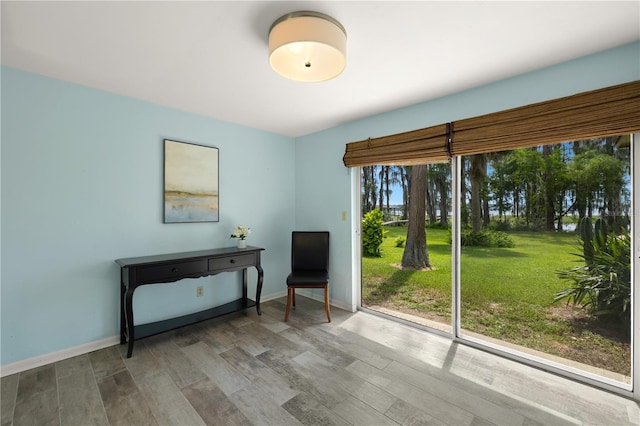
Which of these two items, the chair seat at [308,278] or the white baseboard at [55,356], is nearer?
the white baseboard at [55,356]

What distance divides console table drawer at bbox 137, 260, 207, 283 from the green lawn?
2.42 m

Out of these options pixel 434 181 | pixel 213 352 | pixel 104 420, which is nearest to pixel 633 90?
pixel 434 181

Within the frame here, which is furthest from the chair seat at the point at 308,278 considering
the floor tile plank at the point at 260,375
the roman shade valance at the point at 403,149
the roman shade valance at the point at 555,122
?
the roman shade valance at the point at 555,122

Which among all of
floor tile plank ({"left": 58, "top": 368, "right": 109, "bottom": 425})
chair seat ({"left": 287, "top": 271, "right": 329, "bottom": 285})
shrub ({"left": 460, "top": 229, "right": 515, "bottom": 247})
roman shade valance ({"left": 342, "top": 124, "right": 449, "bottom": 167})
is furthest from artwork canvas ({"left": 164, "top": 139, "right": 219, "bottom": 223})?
shrub ({"left": 460, "top": 229, "right": 515, "bottom": 247})

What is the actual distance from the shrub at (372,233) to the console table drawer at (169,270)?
6.49ft

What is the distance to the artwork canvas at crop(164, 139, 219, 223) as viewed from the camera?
2.85 meters

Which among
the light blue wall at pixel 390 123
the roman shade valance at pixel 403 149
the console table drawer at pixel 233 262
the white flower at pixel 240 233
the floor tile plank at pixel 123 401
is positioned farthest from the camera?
the white flower at pixel 240 233

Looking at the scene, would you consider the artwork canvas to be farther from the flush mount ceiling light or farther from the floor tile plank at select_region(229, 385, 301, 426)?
the floor tile plank at select_region(229, 385, 301, 426)

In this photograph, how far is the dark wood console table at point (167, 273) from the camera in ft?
7.45

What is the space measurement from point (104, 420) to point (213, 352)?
2.79 ft

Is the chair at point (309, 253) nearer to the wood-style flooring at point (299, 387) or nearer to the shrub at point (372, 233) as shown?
the shrub at point (372, 233)

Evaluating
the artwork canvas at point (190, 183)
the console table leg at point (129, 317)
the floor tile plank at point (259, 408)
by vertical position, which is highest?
the artwork canvas at point (190, 183)

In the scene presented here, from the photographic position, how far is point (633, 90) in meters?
1.72

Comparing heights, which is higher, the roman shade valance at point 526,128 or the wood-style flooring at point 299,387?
the roman shade valance at point 526,128
